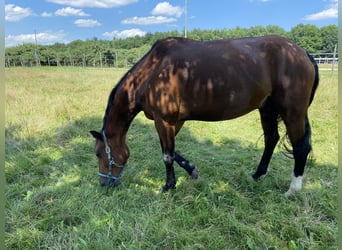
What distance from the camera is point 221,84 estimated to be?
303cm

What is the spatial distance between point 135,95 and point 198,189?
1.32m

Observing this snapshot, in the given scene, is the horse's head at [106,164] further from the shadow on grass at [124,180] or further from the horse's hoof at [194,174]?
the horse's hoof at [194,174]

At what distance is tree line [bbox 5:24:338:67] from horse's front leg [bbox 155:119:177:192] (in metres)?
2.41

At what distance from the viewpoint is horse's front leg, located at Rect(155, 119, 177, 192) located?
10.5 feet

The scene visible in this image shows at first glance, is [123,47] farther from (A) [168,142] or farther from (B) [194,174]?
(A) [168,142]

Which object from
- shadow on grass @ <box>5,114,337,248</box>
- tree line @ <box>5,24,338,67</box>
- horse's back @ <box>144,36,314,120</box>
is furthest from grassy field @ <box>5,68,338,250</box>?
tree line @ <box>5,24,338,67</box>

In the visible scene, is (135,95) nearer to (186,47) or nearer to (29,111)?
(186,47)

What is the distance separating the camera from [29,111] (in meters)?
6.80

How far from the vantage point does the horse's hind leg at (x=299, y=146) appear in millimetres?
3154

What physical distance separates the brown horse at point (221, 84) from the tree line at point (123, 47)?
110 cm

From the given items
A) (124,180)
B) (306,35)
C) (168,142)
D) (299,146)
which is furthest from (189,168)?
(306,35)

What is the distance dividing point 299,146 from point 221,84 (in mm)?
1151

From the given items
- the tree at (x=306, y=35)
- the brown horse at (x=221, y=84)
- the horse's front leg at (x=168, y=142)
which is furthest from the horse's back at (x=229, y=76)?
the tree at (x=306, y=35)

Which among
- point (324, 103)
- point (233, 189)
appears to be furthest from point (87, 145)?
point (324, 103)
